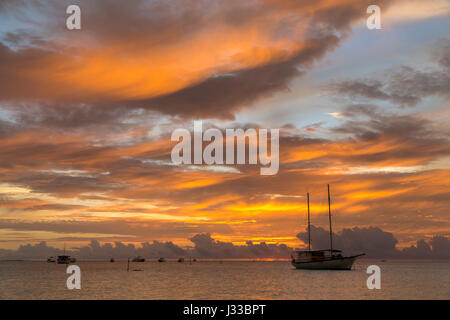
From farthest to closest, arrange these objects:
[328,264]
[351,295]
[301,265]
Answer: [301,265] → [328,264] → [351,295]
